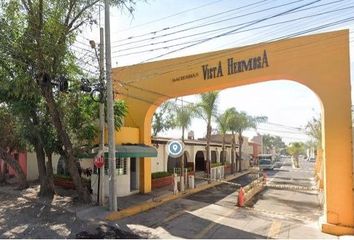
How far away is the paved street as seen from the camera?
39.5ft

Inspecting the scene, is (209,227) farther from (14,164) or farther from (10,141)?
(10,141)

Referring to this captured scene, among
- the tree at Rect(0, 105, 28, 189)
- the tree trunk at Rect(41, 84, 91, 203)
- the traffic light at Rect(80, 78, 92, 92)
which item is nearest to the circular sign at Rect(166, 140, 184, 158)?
the tree trunk at Rect(41, 84, 91, 203)

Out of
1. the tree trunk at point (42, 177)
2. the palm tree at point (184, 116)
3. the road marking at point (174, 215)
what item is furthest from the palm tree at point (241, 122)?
the tree trunk at point (42, 177)

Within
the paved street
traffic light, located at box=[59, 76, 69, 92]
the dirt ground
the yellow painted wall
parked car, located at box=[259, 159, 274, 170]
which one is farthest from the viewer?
parked car, located at box=[259, 159, 274, 170]

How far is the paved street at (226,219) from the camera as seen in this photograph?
39.5 ft

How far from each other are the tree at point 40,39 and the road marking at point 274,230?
30.1 feet

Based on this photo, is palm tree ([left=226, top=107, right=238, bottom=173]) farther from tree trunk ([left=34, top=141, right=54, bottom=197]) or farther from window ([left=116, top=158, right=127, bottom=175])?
tree trunk ([left=34, top=141, right=54, bottom=197])

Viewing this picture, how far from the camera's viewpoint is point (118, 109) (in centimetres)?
1738

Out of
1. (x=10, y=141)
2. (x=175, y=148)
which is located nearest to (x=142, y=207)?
(x=175, y=148)

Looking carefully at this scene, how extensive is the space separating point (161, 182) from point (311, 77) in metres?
11.7

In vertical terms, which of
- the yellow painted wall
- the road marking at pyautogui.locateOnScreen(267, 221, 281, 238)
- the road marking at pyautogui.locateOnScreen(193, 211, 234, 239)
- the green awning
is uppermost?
the yellow painted wall

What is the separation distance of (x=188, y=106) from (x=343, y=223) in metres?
17.6

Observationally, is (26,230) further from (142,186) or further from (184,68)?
(184,68)

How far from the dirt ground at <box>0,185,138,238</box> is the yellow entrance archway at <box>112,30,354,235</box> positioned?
6.97m
